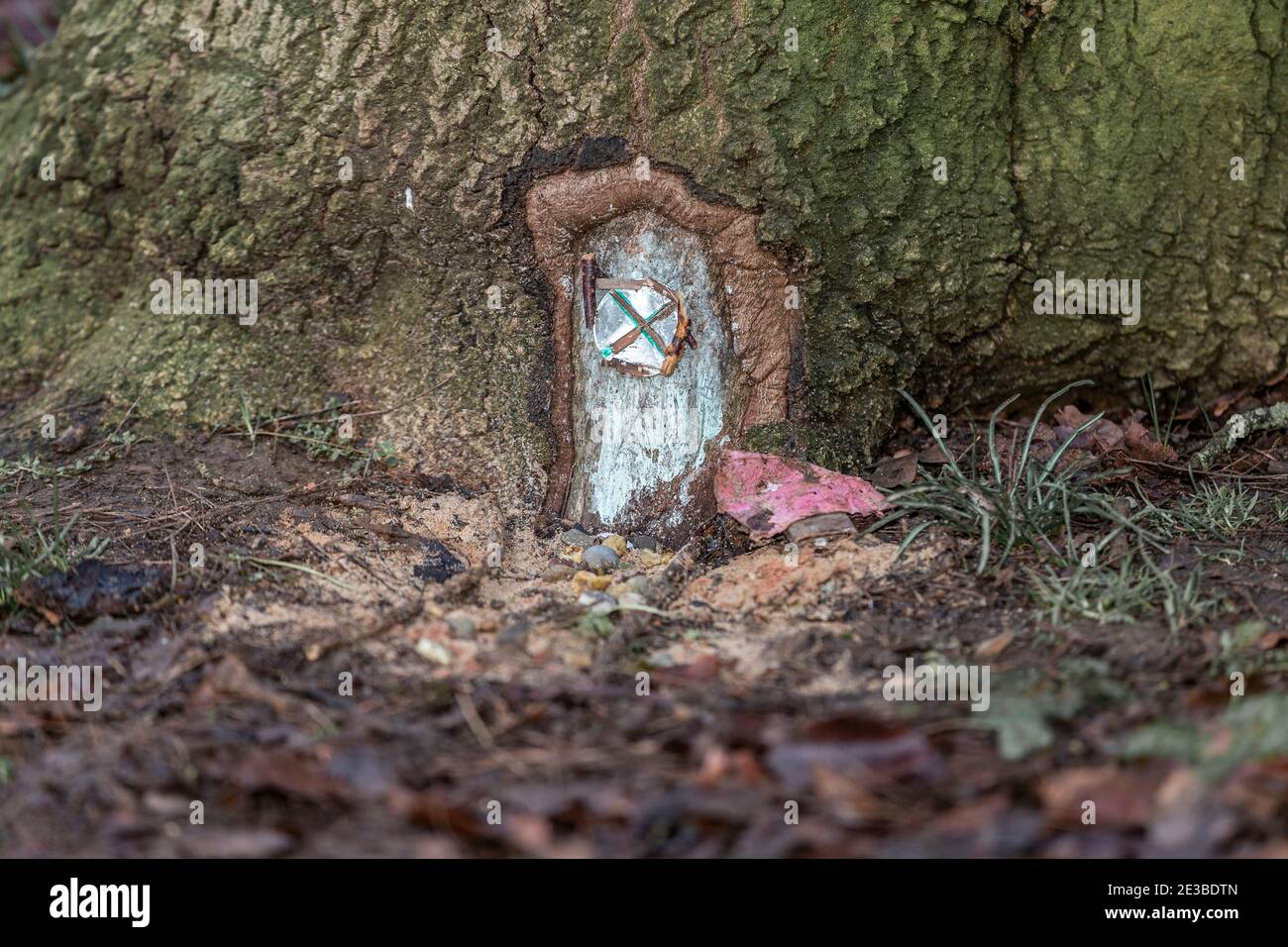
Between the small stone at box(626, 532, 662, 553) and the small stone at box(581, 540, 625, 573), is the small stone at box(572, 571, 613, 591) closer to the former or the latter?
the small stone at box(581, 540, 625, 573)

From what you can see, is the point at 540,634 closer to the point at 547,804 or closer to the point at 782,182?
the point at 547,804

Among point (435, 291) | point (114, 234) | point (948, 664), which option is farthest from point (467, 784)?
point (114, 234)

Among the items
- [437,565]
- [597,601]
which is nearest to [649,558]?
[597,601]

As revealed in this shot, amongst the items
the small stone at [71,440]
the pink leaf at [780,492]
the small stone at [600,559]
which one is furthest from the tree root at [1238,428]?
the small stone at [71,440]

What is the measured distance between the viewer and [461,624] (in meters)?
2.57

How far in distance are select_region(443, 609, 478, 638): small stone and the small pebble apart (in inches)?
21.1

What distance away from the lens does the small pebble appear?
122 inches

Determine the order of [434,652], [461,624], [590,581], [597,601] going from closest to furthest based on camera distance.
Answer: [434,652]
[461,624]
[597,601]
[590,581]

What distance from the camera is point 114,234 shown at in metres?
3.56

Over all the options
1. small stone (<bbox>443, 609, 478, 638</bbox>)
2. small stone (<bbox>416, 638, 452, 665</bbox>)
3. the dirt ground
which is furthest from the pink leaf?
small stone (<bbox>416, 638, 452, 665</bbox>)

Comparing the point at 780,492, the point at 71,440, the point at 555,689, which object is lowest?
the point at 555,689

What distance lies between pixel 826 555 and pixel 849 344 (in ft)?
A: 2.32

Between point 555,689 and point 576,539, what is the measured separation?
1074 mm

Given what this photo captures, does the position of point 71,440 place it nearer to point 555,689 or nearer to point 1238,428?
point 555,689
